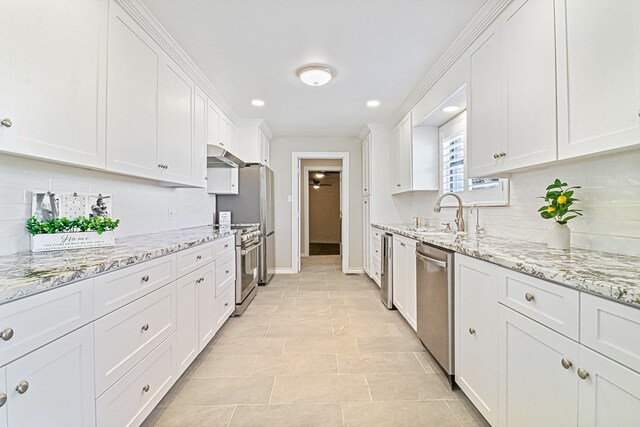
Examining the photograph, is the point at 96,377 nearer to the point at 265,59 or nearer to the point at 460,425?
the point at 460,425

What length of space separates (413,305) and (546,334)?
1.50 metres

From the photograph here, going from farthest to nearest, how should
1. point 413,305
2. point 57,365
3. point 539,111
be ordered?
point 413,305 → point 539,111 → point 57,365

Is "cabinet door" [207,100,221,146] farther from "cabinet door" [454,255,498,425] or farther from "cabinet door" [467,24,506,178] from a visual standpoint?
"cabinet door" [454,255,498,425]

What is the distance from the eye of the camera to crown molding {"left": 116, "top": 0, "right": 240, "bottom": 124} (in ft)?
5.85

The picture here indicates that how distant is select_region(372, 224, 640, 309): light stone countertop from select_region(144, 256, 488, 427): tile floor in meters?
0.91

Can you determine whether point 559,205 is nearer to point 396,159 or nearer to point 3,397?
point 3,397

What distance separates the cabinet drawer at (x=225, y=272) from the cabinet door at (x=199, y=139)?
Answer: 0.78m

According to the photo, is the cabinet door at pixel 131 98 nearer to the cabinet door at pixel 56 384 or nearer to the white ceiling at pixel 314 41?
the white ceiling at pixel 314 41

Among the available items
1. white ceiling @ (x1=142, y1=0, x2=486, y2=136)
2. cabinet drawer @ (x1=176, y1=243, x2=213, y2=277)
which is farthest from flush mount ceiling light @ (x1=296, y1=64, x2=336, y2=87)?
cabinet drawer @ (x1=176, y1=243, x2=213, y2=277)

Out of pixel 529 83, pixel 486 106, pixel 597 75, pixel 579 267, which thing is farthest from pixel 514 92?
pixel 579 267

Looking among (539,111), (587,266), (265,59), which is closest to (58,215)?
(265,59)

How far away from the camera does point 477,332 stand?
148cm

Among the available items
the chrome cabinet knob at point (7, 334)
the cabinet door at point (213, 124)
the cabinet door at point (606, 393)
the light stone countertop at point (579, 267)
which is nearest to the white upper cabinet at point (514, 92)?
the light stone countertop at point (579, 267)

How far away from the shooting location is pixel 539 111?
147 cm
